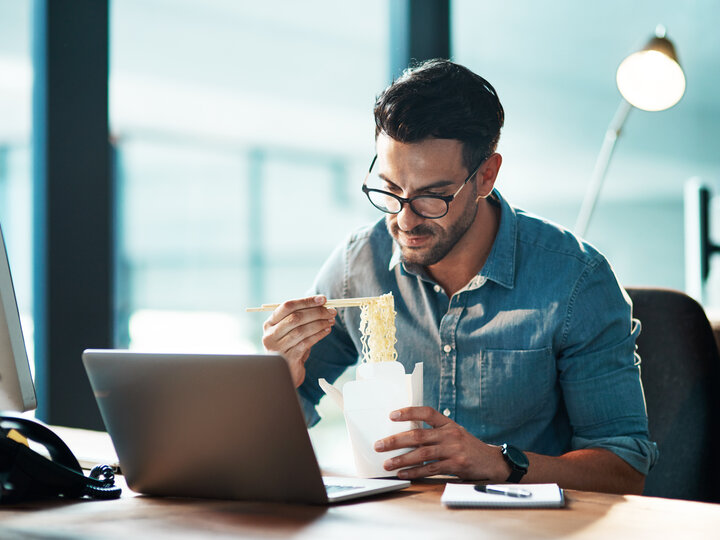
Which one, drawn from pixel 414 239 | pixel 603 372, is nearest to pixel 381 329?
pixel 414 239

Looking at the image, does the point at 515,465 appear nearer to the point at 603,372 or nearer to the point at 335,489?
the point at 335,489

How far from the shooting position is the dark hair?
1650 mm

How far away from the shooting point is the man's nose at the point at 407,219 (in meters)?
1.64

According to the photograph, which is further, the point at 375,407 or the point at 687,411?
the point at 687,411

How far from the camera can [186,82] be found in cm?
414

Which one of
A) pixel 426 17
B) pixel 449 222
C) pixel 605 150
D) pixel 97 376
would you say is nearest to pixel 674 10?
pixel 605 150

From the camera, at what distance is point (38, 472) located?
112cm

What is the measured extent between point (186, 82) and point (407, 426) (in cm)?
332

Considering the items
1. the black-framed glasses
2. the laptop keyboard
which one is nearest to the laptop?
the laptop keyboard

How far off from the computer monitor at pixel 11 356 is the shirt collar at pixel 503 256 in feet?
2.96

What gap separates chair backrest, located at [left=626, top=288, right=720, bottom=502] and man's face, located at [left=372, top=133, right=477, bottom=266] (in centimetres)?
57

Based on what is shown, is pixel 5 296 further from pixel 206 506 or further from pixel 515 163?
pixel 515 163

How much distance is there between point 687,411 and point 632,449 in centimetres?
30

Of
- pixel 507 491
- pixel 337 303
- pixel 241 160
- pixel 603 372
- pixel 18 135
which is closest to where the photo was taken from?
pixel 507 491
